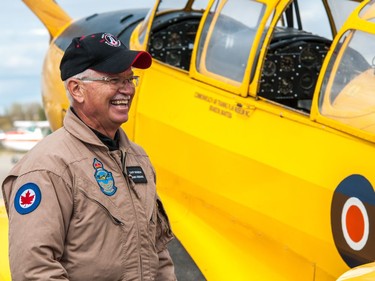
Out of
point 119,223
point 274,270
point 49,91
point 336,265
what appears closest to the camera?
point 119,223

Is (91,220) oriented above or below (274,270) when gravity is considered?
above

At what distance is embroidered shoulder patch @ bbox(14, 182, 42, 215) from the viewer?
2602 mm

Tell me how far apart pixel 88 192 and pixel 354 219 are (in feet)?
5.96

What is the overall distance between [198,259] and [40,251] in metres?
2.59

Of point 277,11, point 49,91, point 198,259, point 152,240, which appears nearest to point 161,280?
point 152,240

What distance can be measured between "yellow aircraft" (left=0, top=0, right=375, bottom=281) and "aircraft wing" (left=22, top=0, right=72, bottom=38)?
192 cm

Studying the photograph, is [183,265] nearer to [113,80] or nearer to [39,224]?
[113,80]

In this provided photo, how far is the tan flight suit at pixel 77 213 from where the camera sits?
260 centimetres

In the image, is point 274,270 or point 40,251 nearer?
point 40,251

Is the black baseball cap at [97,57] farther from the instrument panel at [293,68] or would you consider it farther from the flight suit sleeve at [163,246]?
the instrument panel at [293,68]

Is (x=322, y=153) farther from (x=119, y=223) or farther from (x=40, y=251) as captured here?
(x=40, y=251)

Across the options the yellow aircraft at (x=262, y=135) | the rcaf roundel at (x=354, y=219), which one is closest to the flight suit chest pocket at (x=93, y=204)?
the yellow aircraft at (x=262, y=135)

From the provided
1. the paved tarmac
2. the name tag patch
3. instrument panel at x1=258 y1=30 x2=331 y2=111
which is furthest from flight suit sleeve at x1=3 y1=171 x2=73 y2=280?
instrument panel at x1=258 y1=30 x2=331 y2=111

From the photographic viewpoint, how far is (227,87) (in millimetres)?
5168
